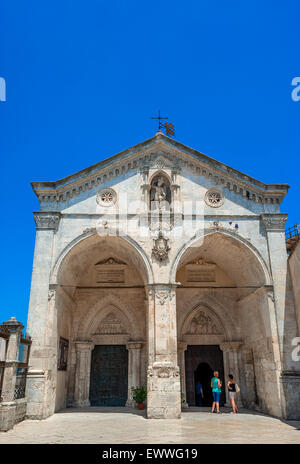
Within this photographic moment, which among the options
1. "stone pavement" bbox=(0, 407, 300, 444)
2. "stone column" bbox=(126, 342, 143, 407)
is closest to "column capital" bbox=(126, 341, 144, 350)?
"stone column" bbox=(126, 342, 143, 407)

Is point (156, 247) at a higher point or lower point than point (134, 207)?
lower

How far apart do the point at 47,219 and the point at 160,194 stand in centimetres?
Answer: 474

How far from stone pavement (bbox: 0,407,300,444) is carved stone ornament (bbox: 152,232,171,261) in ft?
18.9

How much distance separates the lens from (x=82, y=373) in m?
16.9

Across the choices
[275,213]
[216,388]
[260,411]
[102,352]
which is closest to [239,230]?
[275,213]

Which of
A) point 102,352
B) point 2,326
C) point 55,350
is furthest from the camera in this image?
point 102,352

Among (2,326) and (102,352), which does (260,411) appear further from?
(2,326)

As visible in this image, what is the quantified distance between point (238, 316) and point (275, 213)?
5.43 metres

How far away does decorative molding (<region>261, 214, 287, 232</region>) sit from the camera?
1542 cm

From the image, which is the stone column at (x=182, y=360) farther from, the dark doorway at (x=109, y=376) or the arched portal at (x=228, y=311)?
the dark doorway at (x=109, y=376)

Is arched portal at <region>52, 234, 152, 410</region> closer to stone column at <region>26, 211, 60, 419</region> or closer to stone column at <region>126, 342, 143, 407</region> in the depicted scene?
stone column at <region>126, 342, 143, 407</region>

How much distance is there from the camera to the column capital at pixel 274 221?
15.4m

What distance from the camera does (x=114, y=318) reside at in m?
18.1
